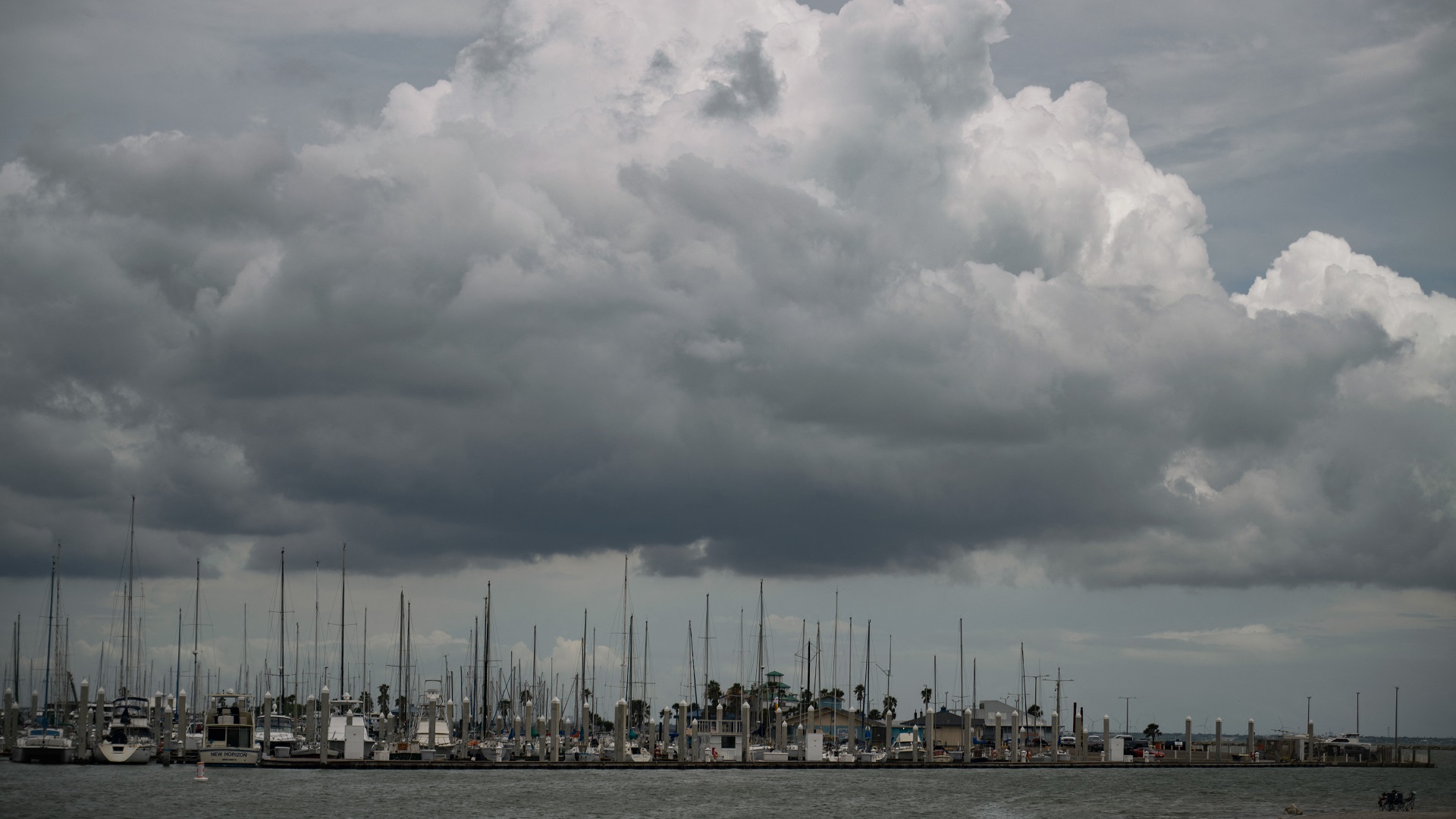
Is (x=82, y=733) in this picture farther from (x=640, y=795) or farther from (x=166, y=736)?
(x=640, y=795)

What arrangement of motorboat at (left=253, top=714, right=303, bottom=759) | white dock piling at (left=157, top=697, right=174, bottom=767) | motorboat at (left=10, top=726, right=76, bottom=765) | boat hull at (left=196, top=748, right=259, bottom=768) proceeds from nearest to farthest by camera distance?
boat hull at (left=196, top=748, right=259, bottom=768) → motorboat at (left=10, top=726, right=76, bottom=765) → motorboat at (left=253, top=714, right=303, bottom=759) → white dock piling at (left=157, top=697, right=174, bottom=767)

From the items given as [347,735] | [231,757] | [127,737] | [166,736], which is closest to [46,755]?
[127,737]

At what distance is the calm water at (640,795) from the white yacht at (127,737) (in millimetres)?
1989

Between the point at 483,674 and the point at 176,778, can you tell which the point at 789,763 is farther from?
the point at 176,778

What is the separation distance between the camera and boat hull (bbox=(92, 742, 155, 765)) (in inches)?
4855

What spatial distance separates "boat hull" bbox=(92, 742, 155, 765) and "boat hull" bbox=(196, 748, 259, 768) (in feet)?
31.0

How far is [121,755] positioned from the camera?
124 meters

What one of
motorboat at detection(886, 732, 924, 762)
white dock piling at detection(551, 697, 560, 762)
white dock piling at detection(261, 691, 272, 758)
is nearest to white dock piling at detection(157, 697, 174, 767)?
white dock piling at detection(261, 691, 272, 758)

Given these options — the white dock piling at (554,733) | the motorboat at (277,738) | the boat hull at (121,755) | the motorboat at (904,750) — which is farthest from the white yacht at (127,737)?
the motorboat at (904,750)

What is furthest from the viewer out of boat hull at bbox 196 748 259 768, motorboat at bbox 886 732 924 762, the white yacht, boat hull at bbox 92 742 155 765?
motorboat at bbox 886 732 924 762

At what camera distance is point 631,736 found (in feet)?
627

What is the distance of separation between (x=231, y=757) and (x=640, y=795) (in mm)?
35631

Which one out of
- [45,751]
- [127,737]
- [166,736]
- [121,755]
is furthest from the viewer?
[166,736]

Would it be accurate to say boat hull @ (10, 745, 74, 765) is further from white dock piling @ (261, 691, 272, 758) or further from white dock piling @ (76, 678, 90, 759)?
white dock piling @ (261, 691, 272, 758)
